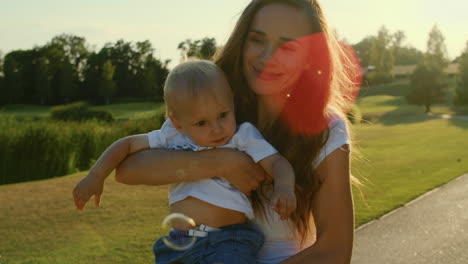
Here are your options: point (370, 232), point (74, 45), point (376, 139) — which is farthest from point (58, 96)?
point (370, 232)

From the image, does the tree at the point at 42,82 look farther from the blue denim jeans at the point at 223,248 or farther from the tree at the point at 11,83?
the blue denim jeans at the point at 223,248

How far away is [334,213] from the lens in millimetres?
2361

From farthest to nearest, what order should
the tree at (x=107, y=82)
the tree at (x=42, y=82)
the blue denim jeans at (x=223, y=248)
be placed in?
the tree at (x=42, y=82) → the tree at (x=107, y=82) → the blue denim jeans at (x=223, y=248)

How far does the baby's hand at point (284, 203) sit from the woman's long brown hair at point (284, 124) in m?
0.21

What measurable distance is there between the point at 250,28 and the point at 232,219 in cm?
94

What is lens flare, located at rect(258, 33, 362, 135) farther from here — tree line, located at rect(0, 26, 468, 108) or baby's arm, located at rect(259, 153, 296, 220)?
tree line, located at rect(0, 26, 468, 108)

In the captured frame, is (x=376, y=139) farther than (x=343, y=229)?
Yes

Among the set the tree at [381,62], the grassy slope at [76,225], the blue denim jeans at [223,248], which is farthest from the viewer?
the tree at [381,62]

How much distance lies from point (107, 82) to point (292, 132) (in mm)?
53668

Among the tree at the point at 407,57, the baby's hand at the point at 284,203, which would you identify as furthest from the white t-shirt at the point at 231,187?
the tree at the point at 407,57

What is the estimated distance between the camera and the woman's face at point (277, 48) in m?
2.64

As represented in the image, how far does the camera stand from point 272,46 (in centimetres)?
268

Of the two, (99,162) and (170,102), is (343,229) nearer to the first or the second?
(170,102)

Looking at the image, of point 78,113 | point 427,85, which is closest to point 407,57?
point 427,85
